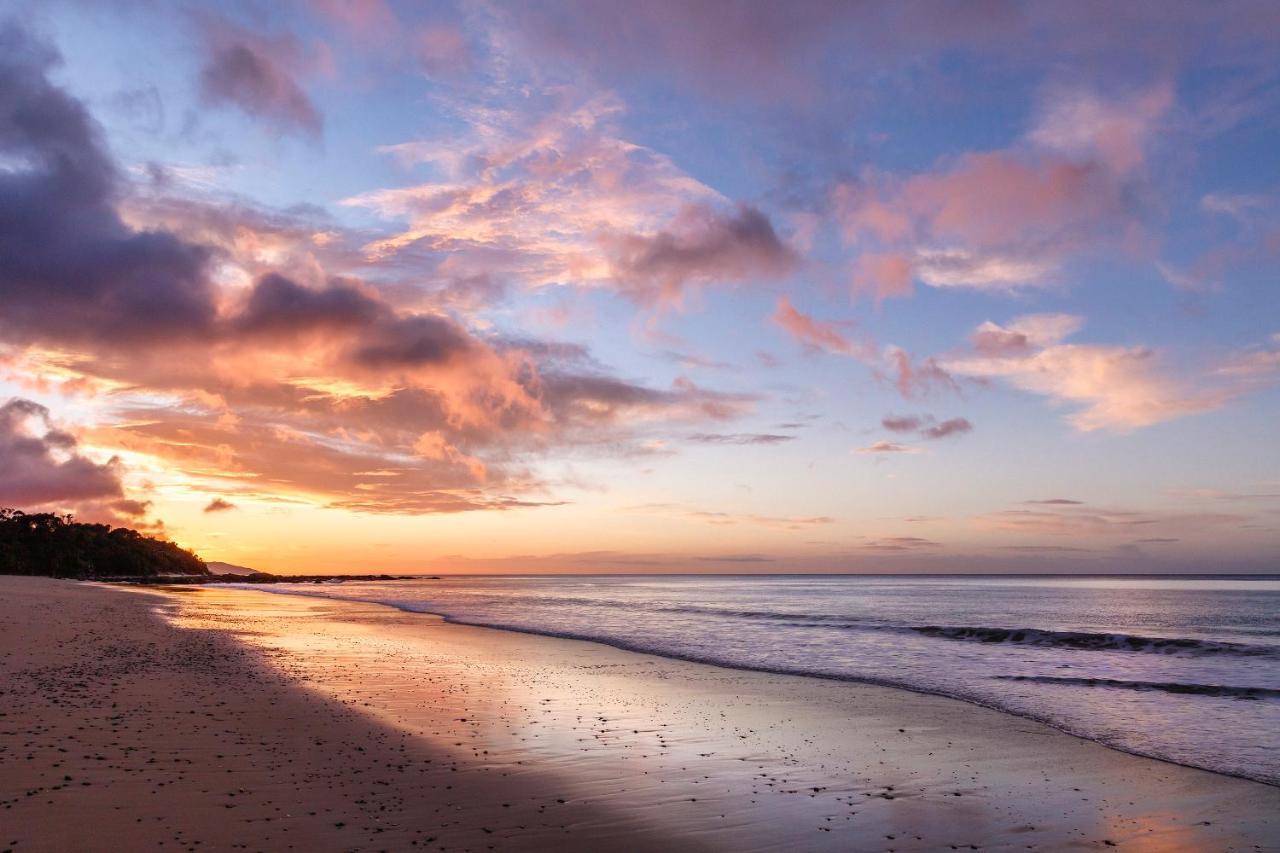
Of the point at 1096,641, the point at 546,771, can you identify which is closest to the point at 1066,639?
the point at 1096,641

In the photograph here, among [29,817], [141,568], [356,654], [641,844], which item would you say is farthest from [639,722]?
[141,568]

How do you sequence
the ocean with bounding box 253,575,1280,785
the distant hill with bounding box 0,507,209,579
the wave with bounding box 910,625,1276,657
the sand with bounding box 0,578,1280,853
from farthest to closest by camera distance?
the distant hill with bounding box 0,507,209,579
the wave with bounding box 910,625,1276,657
the ocean with bounding box 253,575,1280,785
the sand with bounding box 0,578,1280,853

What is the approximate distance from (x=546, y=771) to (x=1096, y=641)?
4074 centimetres

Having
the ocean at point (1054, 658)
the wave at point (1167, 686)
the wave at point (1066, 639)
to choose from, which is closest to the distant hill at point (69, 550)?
the ocean at point (1054, 658)

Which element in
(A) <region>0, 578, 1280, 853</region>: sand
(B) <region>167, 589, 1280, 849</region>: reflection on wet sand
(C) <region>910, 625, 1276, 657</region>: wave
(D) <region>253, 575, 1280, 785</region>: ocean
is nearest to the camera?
(A) <region>0, 578, 1280, 853</region>: sand

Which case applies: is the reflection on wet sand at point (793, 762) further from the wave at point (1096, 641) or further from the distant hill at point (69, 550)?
the distant hill at point (69, 550)

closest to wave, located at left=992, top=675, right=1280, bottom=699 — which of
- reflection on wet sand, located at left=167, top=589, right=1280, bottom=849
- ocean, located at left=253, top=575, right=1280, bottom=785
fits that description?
ocean, located at left=253, top=575, right=1280, bottom=785

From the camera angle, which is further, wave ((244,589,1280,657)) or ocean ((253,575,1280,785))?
wave ((244,589,1280,657))

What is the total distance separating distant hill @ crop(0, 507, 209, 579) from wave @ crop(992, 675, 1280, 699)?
6459 inches

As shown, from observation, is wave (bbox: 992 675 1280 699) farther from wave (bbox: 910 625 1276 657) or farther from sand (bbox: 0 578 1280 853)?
wave (bbox: 910 625 1276 657)

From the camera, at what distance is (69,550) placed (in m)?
160

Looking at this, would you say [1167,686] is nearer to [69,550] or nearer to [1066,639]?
[1066,639]

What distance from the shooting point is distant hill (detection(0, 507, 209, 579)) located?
149 metres

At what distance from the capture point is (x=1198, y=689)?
82.0ft
